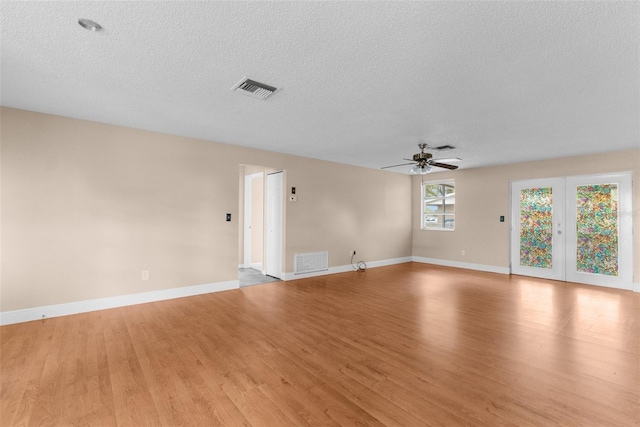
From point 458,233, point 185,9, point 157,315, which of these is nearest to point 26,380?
point 157,315

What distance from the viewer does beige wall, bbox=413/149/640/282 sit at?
5.61m

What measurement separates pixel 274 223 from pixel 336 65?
4175 millimetres

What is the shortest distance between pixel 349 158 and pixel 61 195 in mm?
4786

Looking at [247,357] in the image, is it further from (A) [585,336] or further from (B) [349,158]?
(B) [349,158]

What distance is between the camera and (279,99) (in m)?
3.01

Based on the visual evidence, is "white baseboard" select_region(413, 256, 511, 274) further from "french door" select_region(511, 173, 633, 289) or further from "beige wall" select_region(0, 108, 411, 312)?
"beige wall" select_region(0, 108, 411, 312)

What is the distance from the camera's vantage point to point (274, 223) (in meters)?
6.08

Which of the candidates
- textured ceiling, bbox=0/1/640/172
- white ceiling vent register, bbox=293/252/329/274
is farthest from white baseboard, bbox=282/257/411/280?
textured ceiling, bbox=0/1/640/172

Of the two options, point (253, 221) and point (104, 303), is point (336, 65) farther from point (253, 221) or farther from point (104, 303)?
point (253, 221)

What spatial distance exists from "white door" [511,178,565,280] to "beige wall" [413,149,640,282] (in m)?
0.17

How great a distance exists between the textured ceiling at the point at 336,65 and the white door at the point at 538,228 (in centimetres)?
219

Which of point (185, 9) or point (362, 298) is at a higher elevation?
point (185, 9)

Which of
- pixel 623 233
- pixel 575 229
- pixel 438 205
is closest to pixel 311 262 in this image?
pixel 438 205

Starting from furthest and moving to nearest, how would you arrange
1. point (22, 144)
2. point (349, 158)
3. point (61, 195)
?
point (349, 158) → point (61, 195) → point (22, 144)
